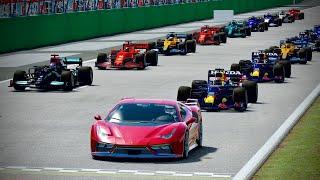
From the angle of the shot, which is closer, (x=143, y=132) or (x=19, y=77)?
(x=143, y=132)

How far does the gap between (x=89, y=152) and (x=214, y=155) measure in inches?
97.5

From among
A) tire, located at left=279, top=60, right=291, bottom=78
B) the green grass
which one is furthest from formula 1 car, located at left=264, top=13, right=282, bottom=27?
the green grass

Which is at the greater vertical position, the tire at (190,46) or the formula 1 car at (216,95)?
the formula 1 car at (216,95)

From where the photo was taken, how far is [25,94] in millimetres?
37906

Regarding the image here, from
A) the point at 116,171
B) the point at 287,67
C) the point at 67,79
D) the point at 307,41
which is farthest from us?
the point at 307,41

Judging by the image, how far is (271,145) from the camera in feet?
78.7

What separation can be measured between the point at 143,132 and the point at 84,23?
176ft

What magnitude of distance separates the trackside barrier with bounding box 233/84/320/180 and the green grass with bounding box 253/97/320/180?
4.0 inches

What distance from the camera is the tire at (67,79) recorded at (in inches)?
1521

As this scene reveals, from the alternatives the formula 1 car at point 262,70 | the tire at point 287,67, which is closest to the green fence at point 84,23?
the tire at point 287,67

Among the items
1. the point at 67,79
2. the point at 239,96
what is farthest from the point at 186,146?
the point at 67,79

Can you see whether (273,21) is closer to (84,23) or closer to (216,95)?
(84,23)

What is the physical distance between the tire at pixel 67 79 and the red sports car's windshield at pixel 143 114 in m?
15.9

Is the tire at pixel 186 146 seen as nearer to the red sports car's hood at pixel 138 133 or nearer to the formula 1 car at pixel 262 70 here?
the red sports car's hood at pixel 138 133
